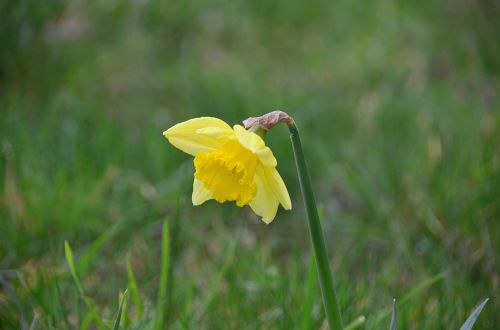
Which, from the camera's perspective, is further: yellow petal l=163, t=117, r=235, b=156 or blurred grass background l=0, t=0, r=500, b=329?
blurred grass background l=0, t=0, r=500, b=329

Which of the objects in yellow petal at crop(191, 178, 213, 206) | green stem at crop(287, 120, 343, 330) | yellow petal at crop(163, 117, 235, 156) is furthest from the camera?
yellow petal at crop(191, 178, 213, 206)

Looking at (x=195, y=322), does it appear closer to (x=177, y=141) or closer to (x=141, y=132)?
(x=177, y=141)

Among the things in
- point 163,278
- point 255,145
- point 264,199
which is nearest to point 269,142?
point 163,278

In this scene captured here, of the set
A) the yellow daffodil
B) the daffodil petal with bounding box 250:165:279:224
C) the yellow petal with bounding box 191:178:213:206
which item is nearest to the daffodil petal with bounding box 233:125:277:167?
the yellow daffodil

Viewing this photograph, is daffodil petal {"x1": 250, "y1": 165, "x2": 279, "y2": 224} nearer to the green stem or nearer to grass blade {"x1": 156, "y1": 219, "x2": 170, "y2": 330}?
the green stem

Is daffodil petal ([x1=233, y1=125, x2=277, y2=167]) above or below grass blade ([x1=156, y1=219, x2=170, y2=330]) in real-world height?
above

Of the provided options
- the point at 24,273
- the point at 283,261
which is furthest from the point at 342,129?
the point at 24,273

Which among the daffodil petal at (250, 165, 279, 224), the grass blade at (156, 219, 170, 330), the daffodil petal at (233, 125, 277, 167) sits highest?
the daffodil petal at (233, 125, 277, 167)
